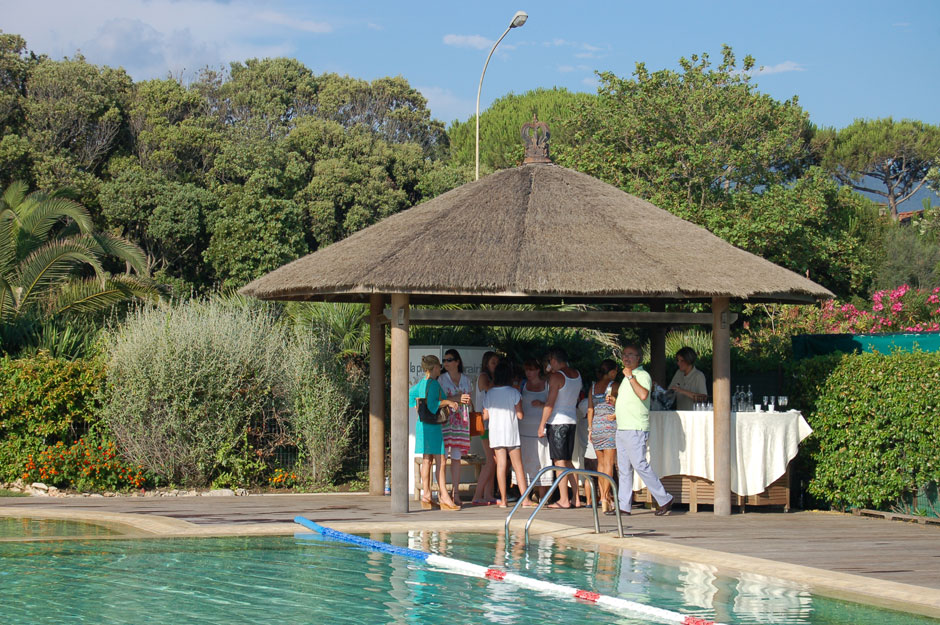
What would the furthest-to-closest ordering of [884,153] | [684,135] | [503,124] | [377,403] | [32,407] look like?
[503,124]
[884,153]
[684,135]
[32,407]
[377,403]

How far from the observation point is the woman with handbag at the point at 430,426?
1173 centimetres

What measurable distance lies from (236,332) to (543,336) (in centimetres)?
503

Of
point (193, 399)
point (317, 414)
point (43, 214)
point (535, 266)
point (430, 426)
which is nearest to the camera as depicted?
point (535, 266)

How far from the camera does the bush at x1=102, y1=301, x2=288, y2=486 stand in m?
13.8

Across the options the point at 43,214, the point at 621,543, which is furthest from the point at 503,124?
the point at 621,543

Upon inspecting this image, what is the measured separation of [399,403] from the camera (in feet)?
37.2

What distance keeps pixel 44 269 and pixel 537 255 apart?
1104 centimetres

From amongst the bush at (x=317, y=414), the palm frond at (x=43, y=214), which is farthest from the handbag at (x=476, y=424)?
the palm frond at (x=43, y=214)

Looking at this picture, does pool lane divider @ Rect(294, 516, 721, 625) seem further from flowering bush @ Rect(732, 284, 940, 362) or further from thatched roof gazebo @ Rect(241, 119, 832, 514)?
flowering bush @ Rect(732, 284, 940, 362)

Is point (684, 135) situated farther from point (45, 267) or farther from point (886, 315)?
point (45, 267)

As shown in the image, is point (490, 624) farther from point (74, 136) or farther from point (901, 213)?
point (901, 213)

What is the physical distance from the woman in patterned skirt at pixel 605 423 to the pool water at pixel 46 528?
524 cm

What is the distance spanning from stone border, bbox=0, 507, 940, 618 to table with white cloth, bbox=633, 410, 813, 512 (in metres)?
2.08

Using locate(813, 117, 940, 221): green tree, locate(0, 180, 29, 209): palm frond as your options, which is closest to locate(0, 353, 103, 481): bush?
locate(0, 180, 29, 209): palm frond
